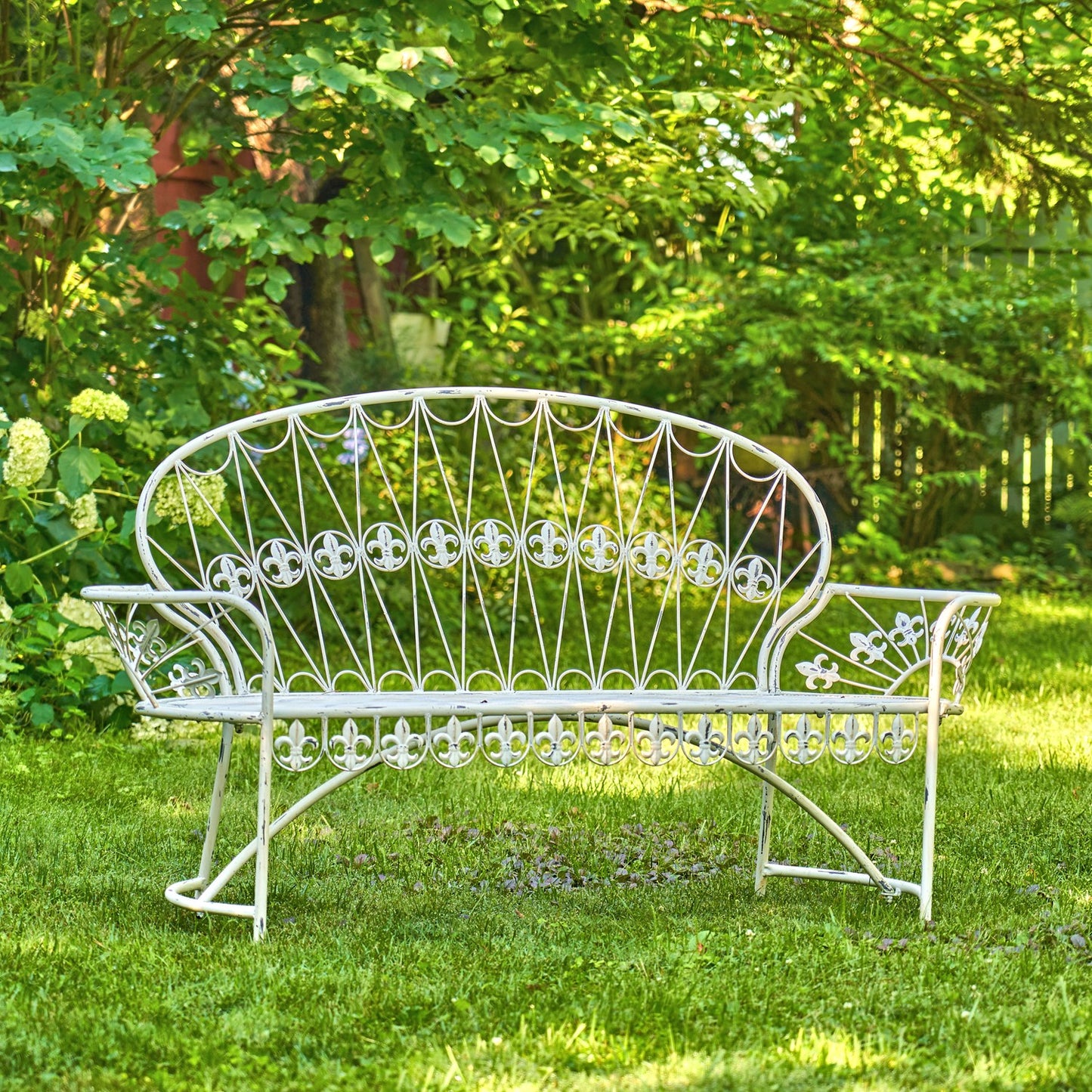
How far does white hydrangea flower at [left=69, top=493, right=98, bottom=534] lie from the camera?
14.7ft

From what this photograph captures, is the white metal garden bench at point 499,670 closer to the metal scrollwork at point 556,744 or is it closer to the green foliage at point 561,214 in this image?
the metal scrollwork at point 556,744

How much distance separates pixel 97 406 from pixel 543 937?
2274 mm

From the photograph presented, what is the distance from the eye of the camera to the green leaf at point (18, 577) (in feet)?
14.6

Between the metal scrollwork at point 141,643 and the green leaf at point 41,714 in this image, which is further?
the green leaf at point 41,714

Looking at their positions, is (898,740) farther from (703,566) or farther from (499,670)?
(499,670)

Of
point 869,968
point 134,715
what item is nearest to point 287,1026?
point 869,968

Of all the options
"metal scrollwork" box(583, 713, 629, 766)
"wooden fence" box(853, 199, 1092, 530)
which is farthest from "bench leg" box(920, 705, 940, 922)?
"wooden fence" box(853, 199, 1092, 530)

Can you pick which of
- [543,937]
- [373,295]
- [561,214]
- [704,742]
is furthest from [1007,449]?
[543,937]

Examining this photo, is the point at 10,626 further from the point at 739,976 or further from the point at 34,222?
the point at 739,976

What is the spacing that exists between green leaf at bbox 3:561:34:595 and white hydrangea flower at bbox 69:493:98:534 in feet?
0.65

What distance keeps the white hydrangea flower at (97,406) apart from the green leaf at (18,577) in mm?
513

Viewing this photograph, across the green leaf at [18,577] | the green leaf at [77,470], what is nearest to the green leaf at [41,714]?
the green leaf at [18,577]

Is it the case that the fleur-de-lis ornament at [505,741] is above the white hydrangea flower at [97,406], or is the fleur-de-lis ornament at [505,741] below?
below

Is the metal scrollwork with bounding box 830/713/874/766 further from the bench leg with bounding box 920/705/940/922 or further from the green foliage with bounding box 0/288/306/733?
the green foliage with bounding box 0/288/306/733
